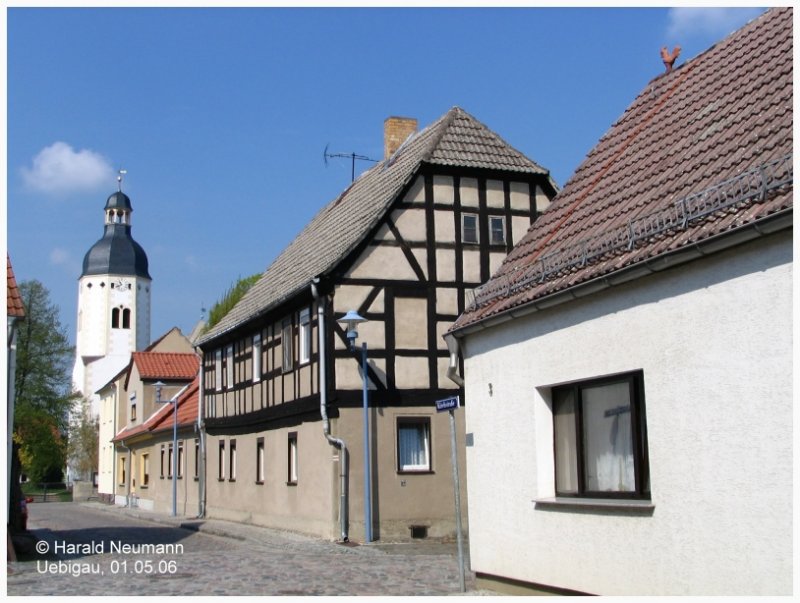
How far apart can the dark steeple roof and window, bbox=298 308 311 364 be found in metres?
79.3

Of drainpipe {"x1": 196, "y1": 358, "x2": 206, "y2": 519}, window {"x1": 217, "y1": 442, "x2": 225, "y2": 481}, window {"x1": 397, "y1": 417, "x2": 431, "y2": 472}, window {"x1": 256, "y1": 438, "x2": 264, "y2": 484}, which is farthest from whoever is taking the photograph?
drainpipe {"x1": 196, "y1": 358, "x2": 206, "y2": 519}

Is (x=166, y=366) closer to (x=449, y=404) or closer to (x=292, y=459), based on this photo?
(x=292, y=459)

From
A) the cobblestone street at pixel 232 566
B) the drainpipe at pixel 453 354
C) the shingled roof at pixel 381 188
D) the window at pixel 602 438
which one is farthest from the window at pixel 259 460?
the window at pixel 602 438

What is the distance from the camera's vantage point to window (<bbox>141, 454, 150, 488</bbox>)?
134 ft

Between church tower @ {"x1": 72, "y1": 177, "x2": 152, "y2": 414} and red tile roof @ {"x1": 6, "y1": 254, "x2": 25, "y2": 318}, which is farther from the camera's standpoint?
church tower @ {"x1": 72, "y1": 177, "x2": 152, "y2": 414}

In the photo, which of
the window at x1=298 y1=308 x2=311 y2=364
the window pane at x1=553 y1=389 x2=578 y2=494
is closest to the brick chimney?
the window at x1=298 y1=308 x2=311 y2=364

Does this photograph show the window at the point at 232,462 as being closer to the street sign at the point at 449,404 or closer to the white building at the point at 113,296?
the street sign at the point at 449,404

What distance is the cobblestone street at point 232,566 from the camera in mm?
12883

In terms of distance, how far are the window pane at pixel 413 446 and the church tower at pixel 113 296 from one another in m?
78.3

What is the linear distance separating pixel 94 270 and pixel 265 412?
257 feet

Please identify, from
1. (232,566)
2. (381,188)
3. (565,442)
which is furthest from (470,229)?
(565,442)

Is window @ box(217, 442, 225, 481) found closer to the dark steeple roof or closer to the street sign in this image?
the street sign

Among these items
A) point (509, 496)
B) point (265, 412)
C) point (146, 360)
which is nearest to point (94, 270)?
point (146, 360)

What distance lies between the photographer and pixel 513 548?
1109 cm
